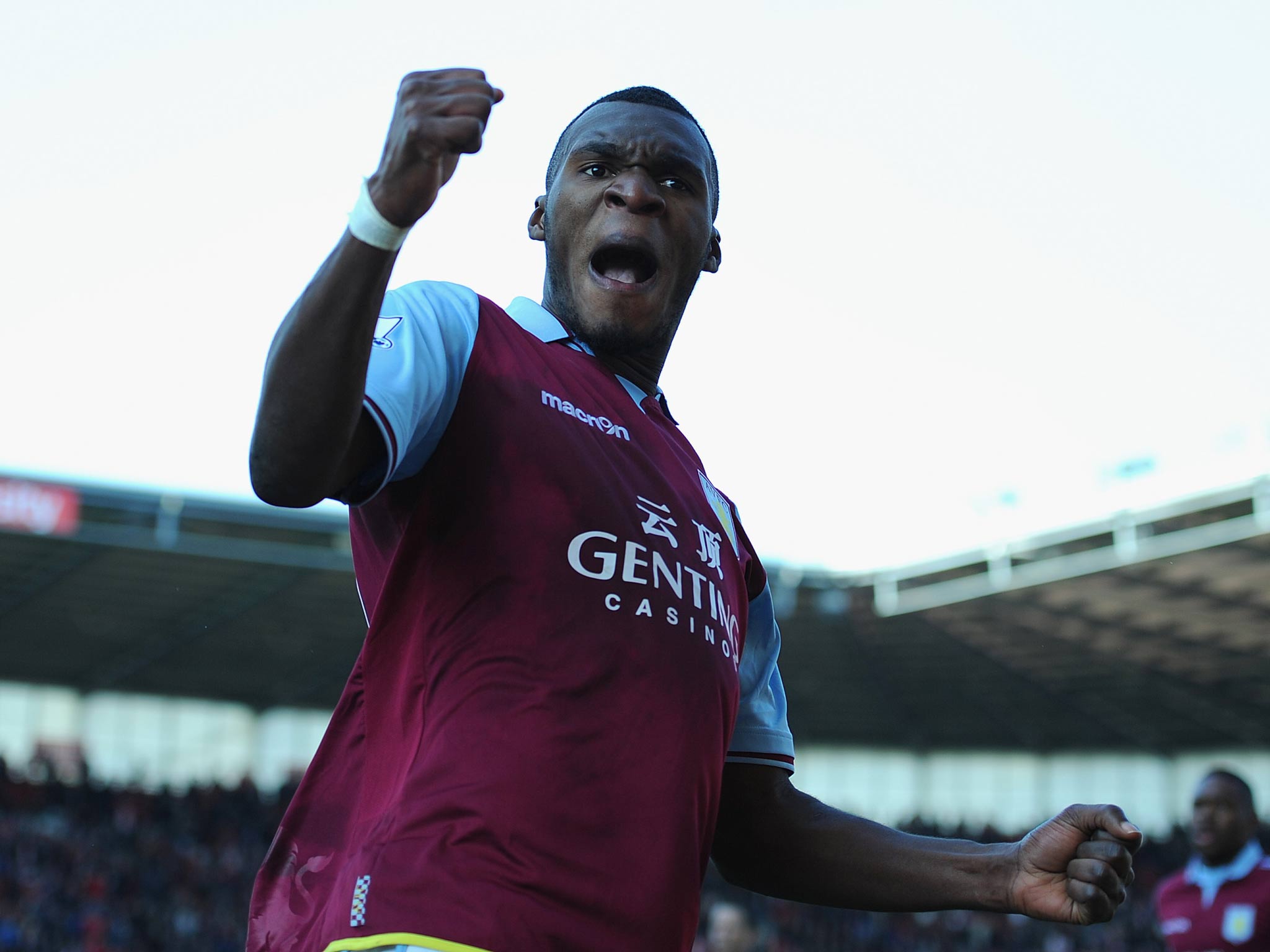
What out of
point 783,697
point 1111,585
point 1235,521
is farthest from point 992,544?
point 783,697

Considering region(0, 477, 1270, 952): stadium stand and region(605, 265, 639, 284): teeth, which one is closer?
region(605, 265, 639, 284): teeth

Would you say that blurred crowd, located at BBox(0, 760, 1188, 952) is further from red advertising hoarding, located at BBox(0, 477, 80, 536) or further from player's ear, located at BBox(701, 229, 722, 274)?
player's ear, located at BBox(701, 229, 722, 274)

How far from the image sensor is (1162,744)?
3491 centimetres

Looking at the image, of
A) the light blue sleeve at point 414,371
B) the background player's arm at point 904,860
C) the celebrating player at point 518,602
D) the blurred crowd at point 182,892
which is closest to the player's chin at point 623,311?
the celebrating player at point 518,602

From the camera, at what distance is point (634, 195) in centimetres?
188

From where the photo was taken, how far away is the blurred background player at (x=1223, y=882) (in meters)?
7.00

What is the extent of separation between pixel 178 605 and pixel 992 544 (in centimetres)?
1514

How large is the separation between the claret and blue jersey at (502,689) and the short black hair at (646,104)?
41 centimetres

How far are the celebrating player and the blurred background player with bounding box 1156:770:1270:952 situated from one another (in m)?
5.88

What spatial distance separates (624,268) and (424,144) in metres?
0.59

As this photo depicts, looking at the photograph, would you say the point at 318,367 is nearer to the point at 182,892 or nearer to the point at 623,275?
the point at 623,275

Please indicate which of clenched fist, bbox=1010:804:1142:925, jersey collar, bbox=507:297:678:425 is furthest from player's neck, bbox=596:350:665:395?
clenched fist, bbox=1010:804:1142:925

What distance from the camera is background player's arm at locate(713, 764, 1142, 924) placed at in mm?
1771

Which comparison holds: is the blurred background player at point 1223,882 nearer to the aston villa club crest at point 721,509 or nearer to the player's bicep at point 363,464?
the aston villa club crest at point 721,509
